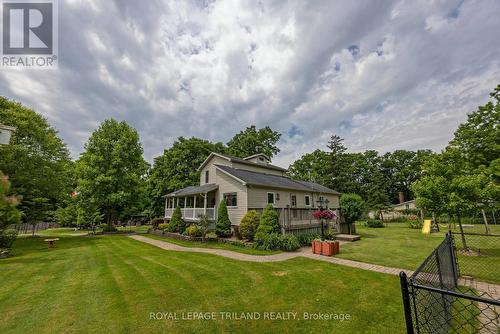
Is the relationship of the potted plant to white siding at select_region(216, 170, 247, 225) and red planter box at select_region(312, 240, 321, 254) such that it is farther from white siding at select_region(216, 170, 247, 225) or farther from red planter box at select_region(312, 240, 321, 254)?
white siding at select_region(216, 170, 247, 225)

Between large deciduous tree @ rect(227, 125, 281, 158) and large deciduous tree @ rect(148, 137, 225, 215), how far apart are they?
6.47 m

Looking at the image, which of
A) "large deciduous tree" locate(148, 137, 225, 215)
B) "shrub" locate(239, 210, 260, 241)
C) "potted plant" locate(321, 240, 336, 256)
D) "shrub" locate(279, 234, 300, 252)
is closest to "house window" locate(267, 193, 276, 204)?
"shrub" locate(239, 210, 260, 241)

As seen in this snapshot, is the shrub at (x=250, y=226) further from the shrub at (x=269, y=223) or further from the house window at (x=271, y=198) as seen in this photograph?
the house window at (x=271, y=198)

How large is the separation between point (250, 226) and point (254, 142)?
26.9 metres

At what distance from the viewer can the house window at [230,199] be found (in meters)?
16.5

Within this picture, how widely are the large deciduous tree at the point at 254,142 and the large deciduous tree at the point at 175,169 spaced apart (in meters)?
6.47

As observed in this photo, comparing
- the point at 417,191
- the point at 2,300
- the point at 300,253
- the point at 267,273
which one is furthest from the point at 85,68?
the point at 417,191

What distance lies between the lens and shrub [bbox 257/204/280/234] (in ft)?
40.4

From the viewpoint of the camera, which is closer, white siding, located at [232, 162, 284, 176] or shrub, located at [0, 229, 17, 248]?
shrub, located at [0, 229, 17, 248]

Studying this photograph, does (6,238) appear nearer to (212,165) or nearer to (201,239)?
(201,239)

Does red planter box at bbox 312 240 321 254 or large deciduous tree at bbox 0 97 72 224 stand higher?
large deciduous tree at bbox 0 97 72 224

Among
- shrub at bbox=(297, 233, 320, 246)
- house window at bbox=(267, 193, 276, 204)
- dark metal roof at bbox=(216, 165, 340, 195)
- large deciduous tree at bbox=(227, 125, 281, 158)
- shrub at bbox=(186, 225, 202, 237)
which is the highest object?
large deciduous tree at bbox=(227, 125, 281, 158)

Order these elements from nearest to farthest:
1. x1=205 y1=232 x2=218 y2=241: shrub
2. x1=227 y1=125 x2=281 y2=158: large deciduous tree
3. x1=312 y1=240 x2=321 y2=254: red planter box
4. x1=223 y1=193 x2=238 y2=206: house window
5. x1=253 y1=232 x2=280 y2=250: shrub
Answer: x1=312 y1=240 x2=321 y2=254: red planter box, x1=253 y1=232 x2=280 y2=250: shrub, x1=205 y1=232 x2=218 y2=241: shrub, x1=223 y1=193 x2=238 y2=206: house window, x1=227 y1=125 x2=281 y2=158: large deciduous tree

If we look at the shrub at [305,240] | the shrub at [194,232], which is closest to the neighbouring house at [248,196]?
the shrub at [305,240]
